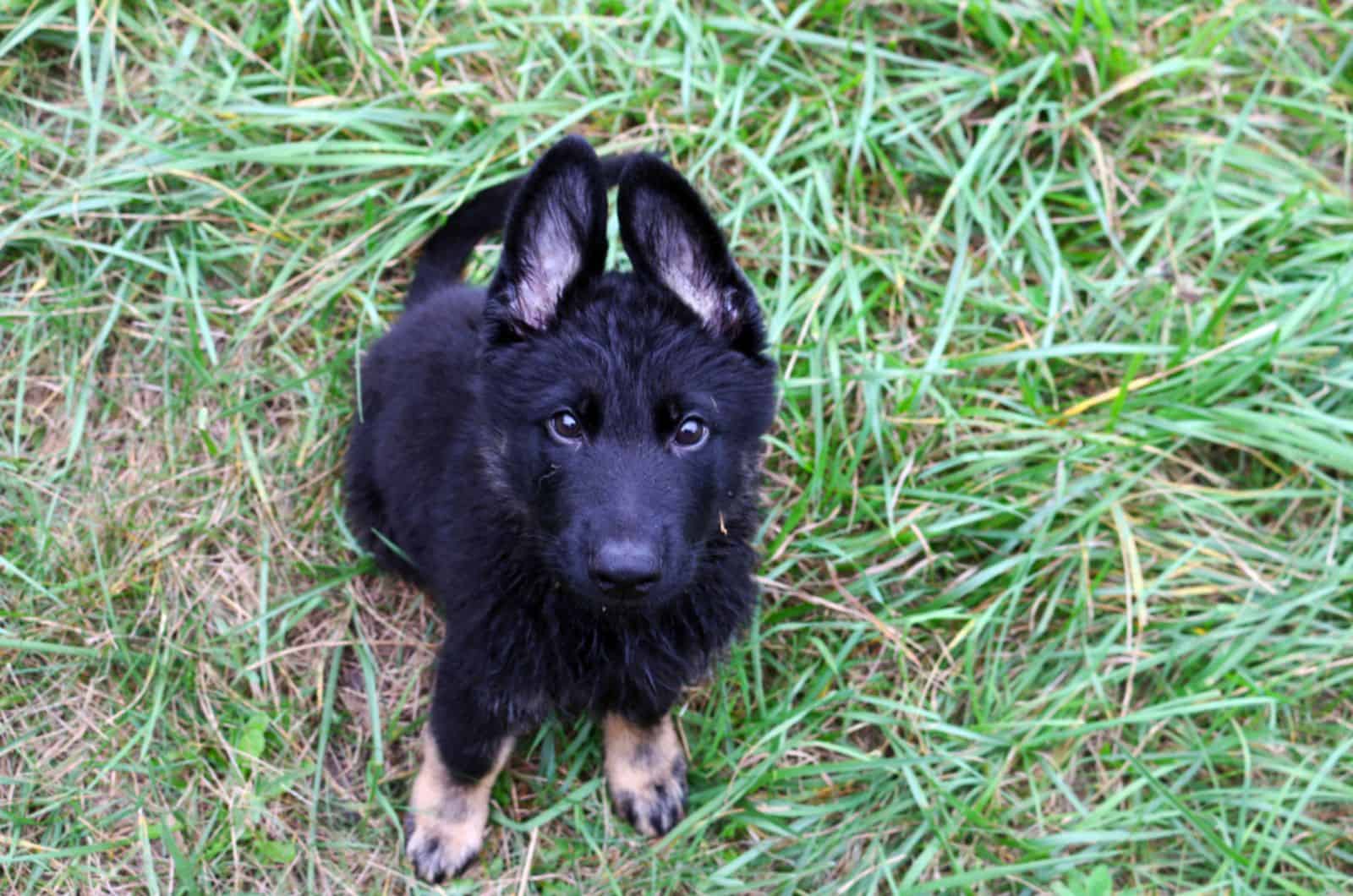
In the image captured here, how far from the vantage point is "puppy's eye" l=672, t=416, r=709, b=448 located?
2869mm

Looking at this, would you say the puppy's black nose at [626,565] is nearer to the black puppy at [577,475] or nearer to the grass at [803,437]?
the black puppy at [577,475]

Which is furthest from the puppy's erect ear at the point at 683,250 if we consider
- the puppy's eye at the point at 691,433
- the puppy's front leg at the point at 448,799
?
the puppy's front leg at the point at 448,799

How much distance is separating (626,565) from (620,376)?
454 millimetres

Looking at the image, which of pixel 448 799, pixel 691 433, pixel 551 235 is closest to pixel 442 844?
pixel 448 799

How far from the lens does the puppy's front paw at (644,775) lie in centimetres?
362

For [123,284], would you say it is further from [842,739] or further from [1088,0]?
[1088,0]

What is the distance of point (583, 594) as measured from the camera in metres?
2.81

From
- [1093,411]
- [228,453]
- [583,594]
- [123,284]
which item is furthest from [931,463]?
[123,284]

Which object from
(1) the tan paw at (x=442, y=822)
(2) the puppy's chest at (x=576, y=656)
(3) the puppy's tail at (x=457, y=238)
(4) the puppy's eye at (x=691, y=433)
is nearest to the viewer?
(4) the puppy's eye at (x=691, y=433)

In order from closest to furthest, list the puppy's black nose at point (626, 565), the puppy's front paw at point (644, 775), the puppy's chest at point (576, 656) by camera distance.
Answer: the puppy's black nose at point (626, 565), the puppy's chest at point (576, 656), the puppy's front paw at point (644, 775)

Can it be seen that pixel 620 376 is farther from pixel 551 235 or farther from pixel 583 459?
pixel 551 235

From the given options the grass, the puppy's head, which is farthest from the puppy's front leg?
the puppy's head

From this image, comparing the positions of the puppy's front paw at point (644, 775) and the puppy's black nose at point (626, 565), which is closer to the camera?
the puppy's black nose at point (626, 565)

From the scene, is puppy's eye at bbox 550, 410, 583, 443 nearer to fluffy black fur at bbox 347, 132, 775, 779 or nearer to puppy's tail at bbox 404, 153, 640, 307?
fluffy black fur at bbox 347, 132, 775, 779
